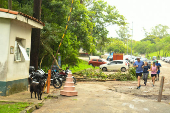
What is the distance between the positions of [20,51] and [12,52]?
126 centimetres

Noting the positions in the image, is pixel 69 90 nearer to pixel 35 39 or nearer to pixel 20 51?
pixel 20 51

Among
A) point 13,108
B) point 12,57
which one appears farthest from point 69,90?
point 13,108

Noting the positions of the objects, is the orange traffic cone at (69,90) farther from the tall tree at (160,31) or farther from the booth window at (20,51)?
the tall tree at (160,31)

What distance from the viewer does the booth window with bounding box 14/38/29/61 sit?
10797 mm

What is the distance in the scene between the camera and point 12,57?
10.2m

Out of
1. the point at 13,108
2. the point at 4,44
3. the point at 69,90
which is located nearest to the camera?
the point at 13,108

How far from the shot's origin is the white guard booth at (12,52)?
9717 mm

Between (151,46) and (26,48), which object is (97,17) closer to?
(26,48)

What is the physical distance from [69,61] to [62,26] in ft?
11.2

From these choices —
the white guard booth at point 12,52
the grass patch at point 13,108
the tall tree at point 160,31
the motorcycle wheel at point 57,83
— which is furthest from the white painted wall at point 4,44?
the tall tree at point 160,31

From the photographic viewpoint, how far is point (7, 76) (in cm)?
984

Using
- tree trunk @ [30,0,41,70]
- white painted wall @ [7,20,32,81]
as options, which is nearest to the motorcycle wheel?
tree trunk @ [30,0,41,70]

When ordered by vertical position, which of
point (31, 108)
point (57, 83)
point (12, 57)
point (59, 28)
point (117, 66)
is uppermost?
point (59, 28)

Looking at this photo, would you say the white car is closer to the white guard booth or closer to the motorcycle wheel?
the motorcycle wheel
